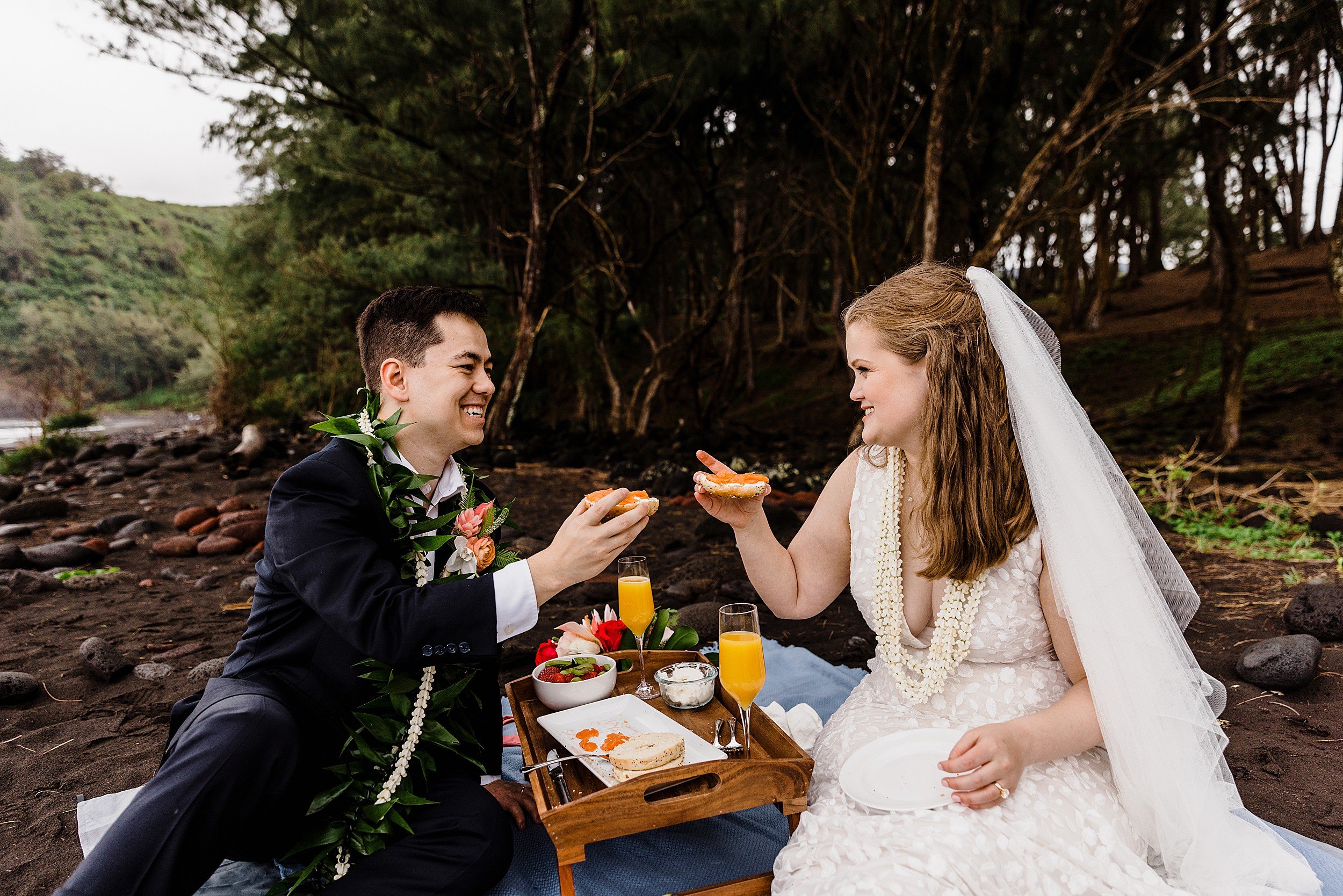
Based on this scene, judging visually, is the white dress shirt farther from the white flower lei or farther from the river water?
the river water

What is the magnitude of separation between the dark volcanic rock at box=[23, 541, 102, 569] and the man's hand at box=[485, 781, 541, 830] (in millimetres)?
7066

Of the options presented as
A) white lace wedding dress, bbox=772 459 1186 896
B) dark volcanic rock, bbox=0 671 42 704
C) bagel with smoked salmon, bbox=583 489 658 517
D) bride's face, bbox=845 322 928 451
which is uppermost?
bride's face, bbox=845 322 928 451

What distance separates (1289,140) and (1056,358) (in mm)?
25886

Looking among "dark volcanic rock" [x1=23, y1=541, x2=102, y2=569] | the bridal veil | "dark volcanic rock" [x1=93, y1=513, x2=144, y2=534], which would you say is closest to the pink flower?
the bridal veil

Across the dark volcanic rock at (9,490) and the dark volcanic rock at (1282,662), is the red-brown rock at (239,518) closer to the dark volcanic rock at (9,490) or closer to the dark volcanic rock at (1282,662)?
the dark volcanic rock at (9,490)

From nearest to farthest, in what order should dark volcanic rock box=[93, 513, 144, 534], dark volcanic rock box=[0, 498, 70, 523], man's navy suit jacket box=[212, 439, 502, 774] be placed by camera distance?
man's navy suit jacket box=[212, 439, 502, 774]
dark volcanic rock box=[93, 513, 144, 534]
dark volcanic rock box=[0, 498, 70, 523]

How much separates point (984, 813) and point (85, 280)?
55878mm

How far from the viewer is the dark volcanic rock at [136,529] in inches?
352

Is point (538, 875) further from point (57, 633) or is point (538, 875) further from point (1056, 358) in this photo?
point (57, 633)

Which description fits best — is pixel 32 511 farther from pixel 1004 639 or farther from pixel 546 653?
pixel 1004 639

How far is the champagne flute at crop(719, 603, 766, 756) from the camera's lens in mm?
2318

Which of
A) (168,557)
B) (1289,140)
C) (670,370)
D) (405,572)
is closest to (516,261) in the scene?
(670,370)

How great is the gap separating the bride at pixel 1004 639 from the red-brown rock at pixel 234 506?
8.87 m

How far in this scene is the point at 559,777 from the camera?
7.51 ft
